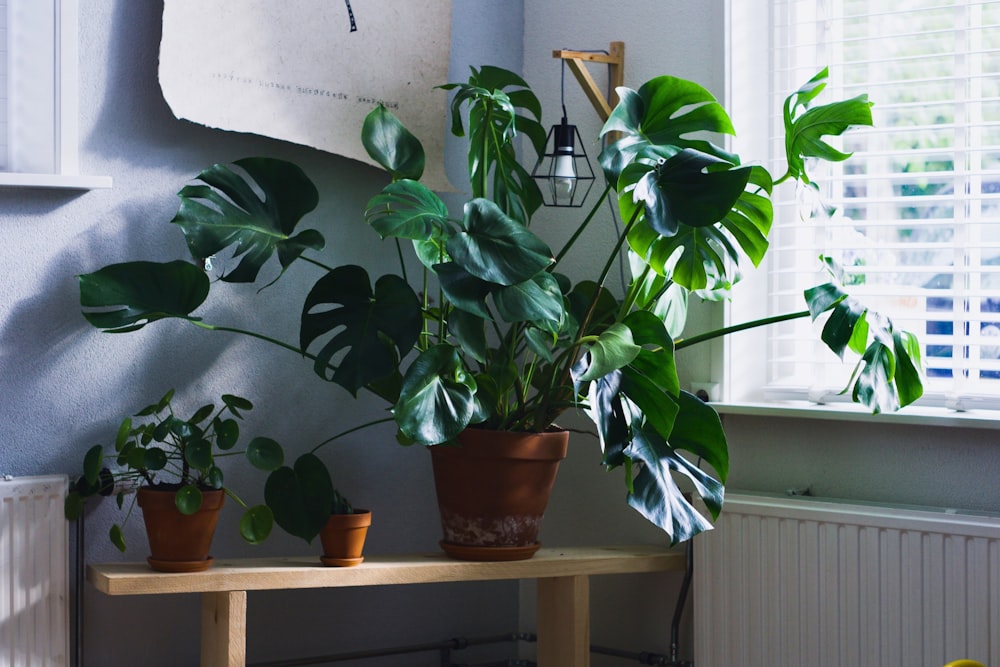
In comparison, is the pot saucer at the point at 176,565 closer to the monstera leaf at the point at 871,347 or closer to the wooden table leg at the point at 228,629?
the wooden table leg at the point at 228,629

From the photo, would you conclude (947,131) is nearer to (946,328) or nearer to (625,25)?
(946,328)

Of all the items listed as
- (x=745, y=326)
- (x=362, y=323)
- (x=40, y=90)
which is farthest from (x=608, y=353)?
(x=40, y=90)

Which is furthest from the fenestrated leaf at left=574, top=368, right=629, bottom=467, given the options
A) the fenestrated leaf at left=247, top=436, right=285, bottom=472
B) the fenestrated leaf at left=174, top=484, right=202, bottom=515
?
the fenestrated leaf at left=174, top=484, right=202, bottom=515

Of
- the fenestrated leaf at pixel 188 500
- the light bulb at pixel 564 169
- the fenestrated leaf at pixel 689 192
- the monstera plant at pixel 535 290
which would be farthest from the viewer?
the light bulb at pixel 564 169

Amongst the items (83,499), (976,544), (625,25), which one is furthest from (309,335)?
(976,544)

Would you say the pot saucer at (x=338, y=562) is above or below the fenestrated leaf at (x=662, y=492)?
below

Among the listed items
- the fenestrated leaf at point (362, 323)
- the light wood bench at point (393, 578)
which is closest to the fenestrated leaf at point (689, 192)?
the fenestrated leaf at point (362, 323)

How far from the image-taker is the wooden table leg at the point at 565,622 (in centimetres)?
222

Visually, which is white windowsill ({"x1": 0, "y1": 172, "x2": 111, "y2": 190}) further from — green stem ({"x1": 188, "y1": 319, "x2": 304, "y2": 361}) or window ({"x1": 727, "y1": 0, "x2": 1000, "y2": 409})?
window ({"x1": 727, "y1": 0, "x2": 1000, "y2": 409})

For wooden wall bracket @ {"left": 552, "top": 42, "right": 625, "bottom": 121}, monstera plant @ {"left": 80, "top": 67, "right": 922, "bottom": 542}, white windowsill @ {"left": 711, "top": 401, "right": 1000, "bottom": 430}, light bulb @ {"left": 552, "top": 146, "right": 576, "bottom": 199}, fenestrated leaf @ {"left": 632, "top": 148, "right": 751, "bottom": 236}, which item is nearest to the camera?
fenestrated leaf @ {"left": 632, "top": 148, "right": 751, "bottom": 236}

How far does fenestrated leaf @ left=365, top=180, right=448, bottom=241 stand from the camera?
186 centimetres

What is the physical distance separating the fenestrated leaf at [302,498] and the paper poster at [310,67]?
0.76m

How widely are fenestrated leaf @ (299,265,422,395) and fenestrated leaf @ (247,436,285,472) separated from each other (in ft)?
0.58

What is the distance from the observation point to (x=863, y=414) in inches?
84.3
